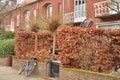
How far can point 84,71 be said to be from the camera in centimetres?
1488

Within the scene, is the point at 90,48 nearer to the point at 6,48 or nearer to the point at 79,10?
the point at 6,48

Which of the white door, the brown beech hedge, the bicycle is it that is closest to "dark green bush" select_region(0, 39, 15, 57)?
the bicycle

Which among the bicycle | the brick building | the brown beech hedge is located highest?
the brick building

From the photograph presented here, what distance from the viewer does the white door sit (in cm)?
3325

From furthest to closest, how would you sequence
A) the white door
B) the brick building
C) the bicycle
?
1. the white door
2. the brick building
3. the bicycle

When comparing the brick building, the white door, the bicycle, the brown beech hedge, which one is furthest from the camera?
the white door

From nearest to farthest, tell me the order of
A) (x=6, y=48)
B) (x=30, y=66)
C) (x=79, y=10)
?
1. (x=30, y=66)
2. (x=6, y=48)
3. (x=79, y=10)

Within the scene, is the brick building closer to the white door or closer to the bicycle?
the white door

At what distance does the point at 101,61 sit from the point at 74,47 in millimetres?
1512

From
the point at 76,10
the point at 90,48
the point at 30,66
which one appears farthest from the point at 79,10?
the point at 90,48

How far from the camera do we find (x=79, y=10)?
3444 cm

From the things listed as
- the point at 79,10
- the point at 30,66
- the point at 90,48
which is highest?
the point at 79,10

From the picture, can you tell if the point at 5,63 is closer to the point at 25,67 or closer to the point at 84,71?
the point at 25,67

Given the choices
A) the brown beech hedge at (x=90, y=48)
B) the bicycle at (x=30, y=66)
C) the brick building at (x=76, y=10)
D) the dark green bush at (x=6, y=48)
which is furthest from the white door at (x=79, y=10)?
the brown beech hedge at (x=90, y=48)
